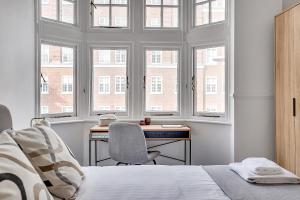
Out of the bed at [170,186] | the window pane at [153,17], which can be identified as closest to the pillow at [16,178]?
the bed at [170,186]

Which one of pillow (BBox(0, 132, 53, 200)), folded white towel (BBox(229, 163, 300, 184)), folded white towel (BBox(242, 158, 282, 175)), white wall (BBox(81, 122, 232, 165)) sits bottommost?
white wall (BBox(81, 122, 232, 165))

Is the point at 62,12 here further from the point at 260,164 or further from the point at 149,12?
the point at 260,164

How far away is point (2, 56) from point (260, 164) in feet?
7.24

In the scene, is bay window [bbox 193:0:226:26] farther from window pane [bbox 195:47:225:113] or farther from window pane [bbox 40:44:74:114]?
window pane [bbox 40:44:74:114]

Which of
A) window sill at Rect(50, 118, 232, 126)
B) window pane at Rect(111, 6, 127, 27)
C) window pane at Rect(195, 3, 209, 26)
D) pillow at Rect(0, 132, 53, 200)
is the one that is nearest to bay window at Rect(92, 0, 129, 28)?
window pane at Rect(111, 6, 127, 27)

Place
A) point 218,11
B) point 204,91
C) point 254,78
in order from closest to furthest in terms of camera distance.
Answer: point 254,78, point 218,11, point 204,91

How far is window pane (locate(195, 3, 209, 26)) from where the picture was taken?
3.95m

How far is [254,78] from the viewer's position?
3.43m

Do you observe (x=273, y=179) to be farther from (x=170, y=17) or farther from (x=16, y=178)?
(x=170, y=17)

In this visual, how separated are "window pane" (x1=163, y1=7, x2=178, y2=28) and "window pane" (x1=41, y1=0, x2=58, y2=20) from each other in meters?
1.49

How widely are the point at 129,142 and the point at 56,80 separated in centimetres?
137

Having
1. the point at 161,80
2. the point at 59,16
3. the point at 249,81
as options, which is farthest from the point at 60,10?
the point at 249,81

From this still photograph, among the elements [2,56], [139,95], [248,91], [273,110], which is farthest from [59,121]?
[273,110]

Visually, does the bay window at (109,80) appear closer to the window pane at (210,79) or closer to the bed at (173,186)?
the window pane at (210,79)
